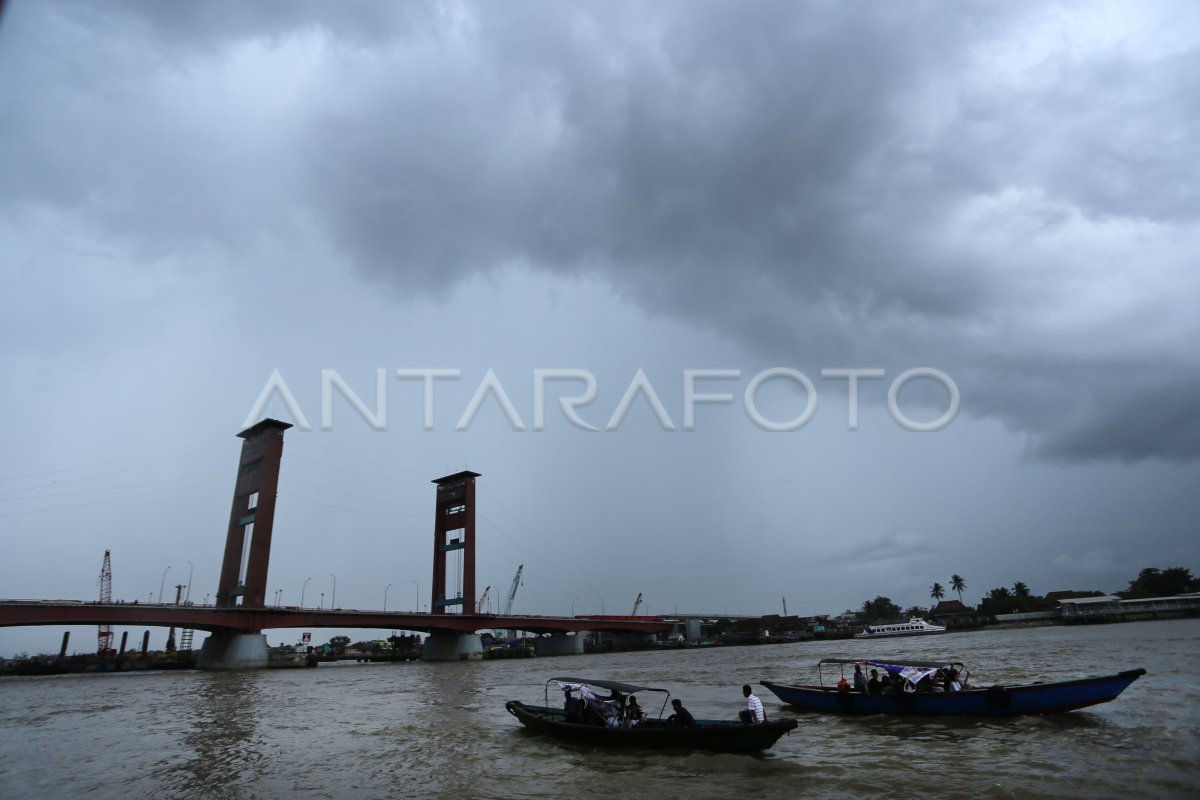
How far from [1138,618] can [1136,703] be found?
443 feet

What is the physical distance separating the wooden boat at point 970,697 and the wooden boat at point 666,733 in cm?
721

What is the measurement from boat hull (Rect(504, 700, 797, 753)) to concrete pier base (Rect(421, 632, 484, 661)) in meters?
90.5

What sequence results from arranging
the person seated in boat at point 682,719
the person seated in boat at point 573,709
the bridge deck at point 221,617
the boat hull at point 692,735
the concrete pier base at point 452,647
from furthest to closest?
the concrete pier base at point 452,647 < the bridge deck at point 221,617 < the person seated in boat at point 573,709 < the person seated in boat at point 682,719 < the boat hull at point 692,735

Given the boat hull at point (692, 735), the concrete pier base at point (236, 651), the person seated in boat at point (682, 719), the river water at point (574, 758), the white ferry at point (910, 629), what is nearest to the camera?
the river water at point (574, 758)

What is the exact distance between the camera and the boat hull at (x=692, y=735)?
17.4m

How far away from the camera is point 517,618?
109m

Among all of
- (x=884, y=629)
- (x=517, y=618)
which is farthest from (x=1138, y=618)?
(x=517, y=618)

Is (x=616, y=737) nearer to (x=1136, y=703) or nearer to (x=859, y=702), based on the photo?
(x=859, y=702)

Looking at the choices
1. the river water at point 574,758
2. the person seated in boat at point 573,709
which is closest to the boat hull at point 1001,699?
the river water at point 574,758

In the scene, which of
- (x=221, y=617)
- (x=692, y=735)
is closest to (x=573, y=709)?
(x=692, y=735)

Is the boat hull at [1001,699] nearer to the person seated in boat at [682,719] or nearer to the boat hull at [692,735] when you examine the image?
the boat hull at [692,735]

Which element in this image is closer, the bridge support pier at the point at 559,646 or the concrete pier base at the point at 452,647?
the concrete pier base at the point at 452,647

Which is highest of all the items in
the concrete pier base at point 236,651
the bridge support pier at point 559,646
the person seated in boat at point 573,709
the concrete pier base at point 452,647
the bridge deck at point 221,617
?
the bridge deck at point 221,617

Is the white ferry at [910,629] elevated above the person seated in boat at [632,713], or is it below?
below
